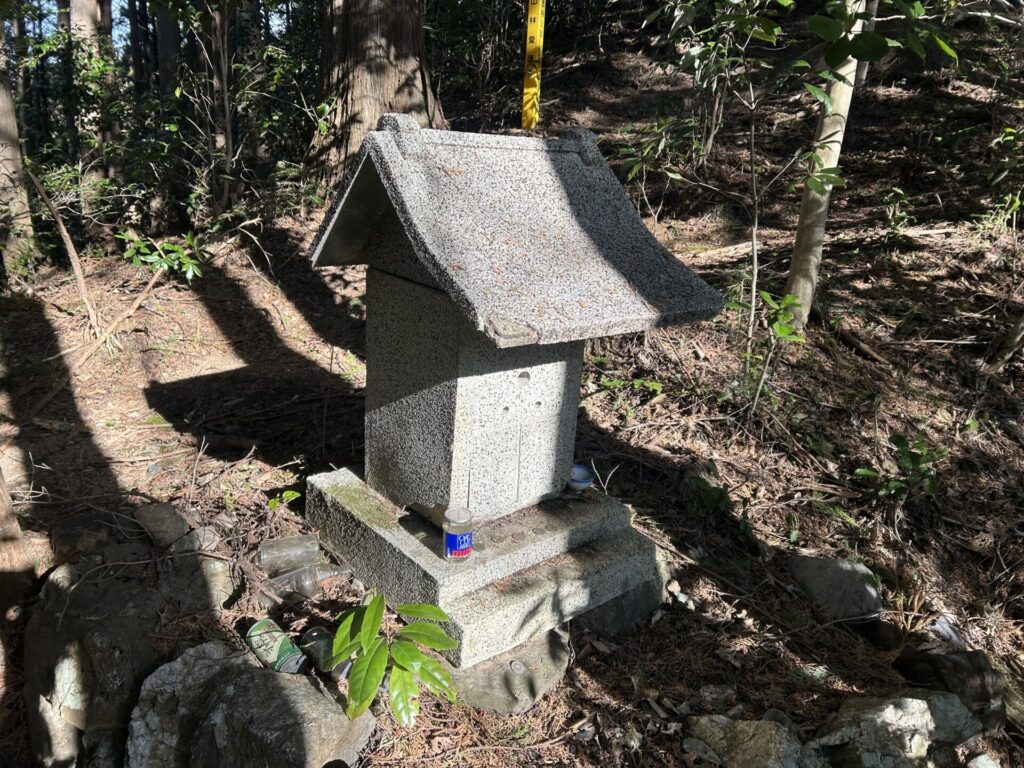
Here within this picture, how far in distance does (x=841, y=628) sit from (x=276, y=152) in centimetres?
747

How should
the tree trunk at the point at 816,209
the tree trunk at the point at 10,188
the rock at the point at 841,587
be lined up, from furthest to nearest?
the tree trunk at the point at 10,188 < the tree trunk at the point at 816,209 < the rock at the point at 841,587

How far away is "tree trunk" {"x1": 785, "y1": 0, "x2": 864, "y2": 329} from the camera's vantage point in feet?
15.0

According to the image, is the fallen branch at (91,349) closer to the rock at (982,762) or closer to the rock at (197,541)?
the rock at (197,541)

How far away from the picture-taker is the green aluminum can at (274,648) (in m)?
2.66

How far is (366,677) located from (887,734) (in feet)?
6.07

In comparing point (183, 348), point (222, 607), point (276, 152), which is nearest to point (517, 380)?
point (222, 607)

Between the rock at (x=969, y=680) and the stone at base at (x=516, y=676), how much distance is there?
1597mm

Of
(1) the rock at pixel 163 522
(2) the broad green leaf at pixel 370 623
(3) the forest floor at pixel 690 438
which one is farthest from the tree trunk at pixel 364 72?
(2) the broad green leaf at pixel 370 623

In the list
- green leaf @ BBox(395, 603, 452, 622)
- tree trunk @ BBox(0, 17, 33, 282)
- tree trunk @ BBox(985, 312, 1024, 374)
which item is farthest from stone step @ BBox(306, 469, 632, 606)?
tree trunk @ BBox(0, 17, 33, 282)

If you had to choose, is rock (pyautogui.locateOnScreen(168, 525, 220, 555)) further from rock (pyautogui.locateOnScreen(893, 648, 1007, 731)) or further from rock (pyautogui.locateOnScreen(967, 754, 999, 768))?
rock (pyautogui.locateOnScreen(967, 754, 999, 768))

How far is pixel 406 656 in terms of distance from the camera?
90.2 inches

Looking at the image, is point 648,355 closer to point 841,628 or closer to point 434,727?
point 841,628

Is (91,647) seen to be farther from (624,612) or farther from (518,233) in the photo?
(518,233)

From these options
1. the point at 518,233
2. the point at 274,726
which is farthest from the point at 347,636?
the point at 518,233
